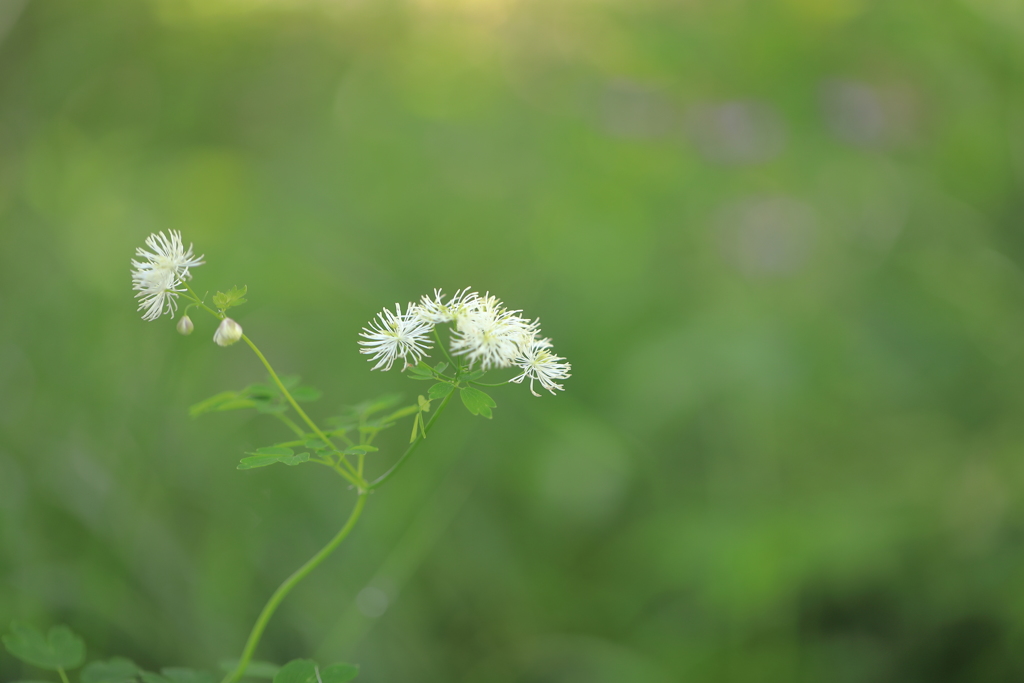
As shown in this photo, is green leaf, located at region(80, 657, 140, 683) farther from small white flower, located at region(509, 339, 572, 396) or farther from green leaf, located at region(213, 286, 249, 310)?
small white flower, located at region(509, 339, 572, 396)

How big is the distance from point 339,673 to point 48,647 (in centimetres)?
34

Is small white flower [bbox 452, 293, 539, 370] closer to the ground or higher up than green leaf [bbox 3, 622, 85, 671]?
higher up

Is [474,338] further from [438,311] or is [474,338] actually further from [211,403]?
[211,403]

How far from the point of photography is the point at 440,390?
617 millimetres

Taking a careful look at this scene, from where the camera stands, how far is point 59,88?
189 cm

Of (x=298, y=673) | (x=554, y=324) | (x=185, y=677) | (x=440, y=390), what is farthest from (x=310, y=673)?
(x=554, y=324)

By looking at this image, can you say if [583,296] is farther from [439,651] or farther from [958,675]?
[958,675]

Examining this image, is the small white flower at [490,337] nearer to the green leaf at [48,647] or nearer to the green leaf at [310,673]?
the green leaf at [310,673]

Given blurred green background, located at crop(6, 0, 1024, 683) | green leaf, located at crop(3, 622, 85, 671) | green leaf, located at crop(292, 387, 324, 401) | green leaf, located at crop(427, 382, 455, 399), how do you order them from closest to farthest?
1. green leaf, located at crop(427, 382, 455, 399)
2. green leaf, located at crop(3, 622, 85, 671)
3. green leaf, located at crop(292, 387, 324, 401)
4. blurred green background, located at crop(6, 0, 1024, 683)

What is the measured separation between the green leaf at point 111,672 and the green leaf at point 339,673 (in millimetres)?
240

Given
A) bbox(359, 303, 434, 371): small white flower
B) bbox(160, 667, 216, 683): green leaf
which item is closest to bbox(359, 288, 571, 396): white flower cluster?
bbox(359, 303, 434, 371): small white flower

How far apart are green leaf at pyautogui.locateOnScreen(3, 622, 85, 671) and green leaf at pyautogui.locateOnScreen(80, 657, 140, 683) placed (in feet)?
0.06

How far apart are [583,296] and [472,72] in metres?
1.03

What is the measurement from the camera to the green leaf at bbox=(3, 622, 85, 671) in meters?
0.71
